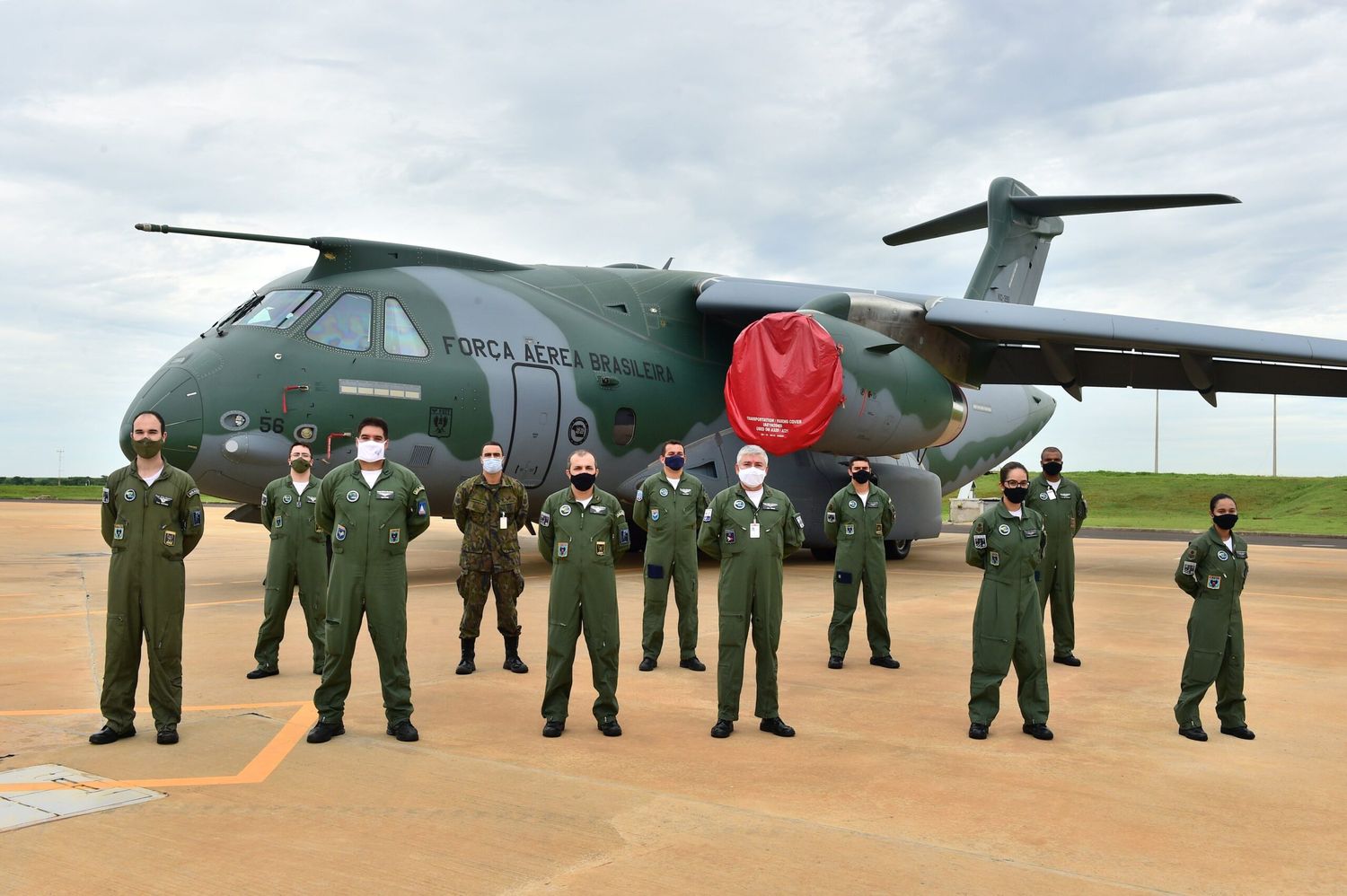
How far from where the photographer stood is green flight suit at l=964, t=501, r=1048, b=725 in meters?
6.38

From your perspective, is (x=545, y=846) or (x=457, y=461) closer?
(x=545, y=846)

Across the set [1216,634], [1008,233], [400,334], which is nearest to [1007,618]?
[1216,634]

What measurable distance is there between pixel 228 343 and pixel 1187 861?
10.6m

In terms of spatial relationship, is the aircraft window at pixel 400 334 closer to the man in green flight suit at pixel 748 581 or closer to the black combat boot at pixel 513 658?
the black combat boot at pixel 513 658

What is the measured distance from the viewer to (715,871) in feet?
13.3

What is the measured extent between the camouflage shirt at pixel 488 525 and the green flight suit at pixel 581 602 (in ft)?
5.74

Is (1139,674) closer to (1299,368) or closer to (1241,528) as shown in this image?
(1299,368)

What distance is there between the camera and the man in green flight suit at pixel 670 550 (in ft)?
28.2

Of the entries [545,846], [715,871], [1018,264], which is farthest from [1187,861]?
[1018,264]

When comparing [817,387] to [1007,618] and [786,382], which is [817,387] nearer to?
[786,382]

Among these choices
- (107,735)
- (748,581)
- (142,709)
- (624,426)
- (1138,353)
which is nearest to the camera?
(107,735)

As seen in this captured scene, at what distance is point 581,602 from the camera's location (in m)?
6.53

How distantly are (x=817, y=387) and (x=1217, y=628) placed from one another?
7413 mm

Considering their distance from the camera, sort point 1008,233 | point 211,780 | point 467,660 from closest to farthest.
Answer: point 211,780 < point 467,660 < point 1008,233
